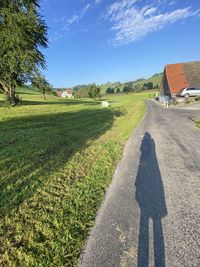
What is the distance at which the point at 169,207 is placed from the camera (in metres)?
4.54

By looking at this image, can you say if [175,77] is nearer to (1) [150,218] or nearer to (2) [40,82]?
(2) [40,82]

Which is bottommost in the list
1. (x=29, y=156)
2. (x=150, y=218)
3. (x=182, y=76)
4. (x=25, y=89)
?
(x=25, y=89)

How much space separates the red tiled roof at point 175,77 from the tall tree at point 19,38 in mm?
32362

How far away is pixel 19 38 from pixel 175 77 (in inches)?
1523

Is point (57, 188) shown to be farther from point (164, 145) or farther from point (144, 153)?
point (164, 145)

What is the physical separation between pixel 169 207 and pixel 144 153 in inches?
158

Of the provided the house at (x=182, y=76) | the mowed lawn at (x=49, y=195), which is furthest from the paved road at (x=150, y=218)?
the house at (x=182, y=76)

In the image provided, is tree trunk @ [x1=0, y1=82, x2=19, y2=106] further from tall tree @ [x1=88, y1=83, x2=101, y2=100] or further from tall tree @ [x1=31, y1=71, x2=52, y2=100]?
tall tree @ [x1=88, y1=83, x2=101, y2=100]

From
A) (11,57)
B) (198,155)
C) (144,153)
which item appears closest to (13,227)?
(144,153)

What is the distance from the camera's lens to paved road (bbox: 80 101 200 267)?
10.7 feet

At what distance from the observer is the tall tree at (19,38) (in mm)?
21812

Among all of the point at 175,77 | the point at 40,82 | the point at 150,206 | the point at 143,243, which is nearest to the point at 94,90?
the point at 175,77

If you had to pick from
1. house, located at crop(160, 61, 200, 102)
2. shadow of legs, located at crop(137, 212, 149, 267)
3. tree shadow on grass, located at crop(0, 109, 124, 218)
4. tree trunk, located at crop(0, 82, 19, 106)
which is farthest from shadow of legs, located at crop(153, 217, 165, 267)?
house, located at crop(160, 61, 200, 102)

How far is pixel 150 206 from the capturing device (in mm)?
4570
